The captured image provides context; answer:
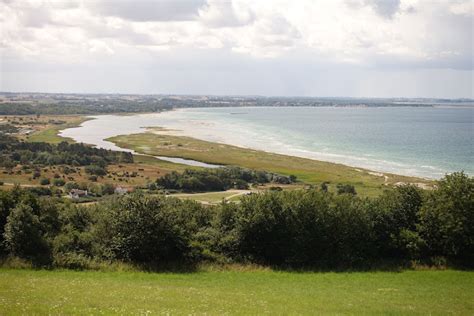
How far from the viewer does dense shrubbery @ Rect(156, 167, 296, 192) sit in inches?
3110

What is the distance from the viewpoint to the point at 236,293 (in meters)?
22.0

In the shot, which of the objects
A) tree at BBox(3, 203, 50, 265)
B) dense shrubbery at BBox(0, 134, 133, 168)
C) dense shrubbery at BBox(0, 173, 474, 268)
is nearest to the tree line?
dense shrubbery at BBox(0, 134, 133, 168)

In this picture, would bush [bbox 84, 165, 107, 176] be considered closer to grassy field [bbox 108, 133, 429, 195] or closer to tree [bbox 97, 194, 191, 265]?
grassy field [bbox 108, 133, 429, 195]

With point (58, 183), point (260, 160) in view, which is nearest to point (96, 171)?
point (58, 183)

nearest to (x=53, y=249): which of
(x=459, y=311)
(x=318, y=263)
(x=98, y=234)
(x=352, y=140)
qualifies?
(x=98, y=234)

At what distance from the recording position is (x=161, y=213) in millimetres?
30203

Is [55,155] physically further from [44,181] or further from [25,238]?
[25,238]

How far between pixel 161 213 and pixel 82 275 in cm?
Answer: 667

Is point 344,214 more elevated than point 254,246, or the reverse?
point 344,214

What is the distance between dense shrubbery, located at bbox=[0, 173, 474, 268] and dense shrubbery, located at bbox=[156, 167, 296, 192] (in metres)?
45.2

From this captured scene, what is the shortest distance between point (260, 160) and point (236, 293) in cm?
8038

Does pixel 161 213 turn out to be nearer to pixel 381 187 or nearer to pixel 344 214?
pixel 344 214

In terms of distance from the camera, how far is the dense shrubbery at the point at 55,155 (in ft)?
325

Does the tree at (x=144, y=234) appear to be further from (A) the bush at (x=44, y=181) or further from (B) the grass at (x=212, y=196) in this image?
(A) the bush at (x=44, y=181)
